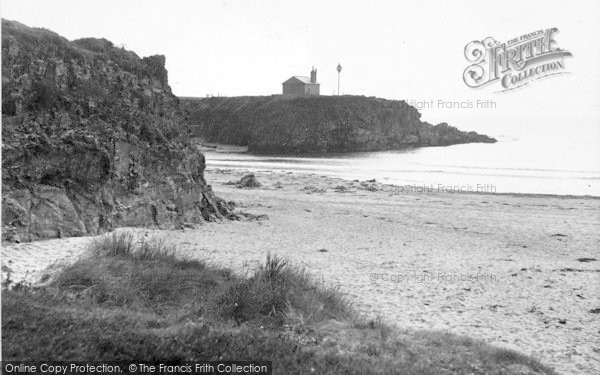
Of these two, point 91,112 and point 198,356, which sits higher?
point 91,112

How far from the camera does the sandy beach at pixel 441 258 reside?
307 inches

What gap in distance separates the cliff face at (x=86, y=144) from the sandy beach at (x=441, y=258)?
812mm

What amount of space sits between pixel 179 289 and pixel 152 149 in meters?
8.03

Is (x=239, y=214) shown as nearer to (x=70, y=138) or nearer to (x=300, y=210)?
(x=300, y=210)

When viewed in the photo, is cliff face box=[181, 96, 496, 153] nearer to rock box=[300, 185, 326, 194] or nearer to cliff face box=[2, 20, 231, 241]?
rock box=[300, 185, 326, 194]

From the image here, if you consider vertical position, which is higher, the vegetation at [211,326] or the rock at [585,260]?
the vegetation at [211,326]

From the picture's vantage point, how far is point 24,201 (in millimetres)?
10273

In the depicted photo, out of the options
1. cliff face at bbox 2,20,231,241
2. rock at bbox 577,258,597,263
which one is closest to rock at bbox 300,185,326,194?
cliff face at bbox 2,20,231,241

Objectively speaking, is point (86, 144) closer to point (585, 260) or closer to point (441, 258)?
point (441, 258)

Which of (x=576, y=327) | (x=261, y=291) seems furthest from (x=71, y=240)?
(x=576, y=327)

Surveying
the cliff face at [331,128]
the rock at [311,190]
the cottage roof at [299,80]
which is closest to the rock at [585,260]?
the rock at [311,190]

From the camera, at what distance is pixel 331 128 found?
8669 cm

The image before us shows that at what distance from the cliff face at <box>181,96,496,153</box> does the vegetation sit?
74.2m

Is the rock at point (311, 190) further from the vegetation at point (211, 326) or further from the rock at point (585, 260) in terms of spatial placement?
the vegetation at point (211, 326)
